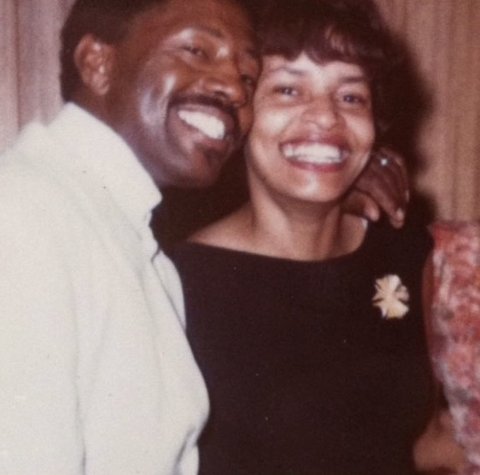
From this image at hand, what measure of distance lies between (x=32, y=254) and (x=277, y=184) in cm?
71

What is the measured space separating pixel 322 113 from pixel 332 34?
144 mm

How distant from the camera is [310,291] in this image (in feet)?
5.22

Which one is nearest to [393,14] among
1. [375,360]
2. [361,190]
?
[361,190]

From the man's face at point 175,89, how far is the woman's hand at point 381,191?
48 cm

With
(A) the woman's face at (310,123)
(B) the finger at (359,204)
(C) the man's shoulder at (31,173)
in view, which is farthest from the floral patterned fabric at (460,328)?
(C) the man's shoulder at (31,173)

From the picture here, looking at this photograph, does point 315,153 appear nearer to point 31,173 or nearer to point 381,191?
point 381,191

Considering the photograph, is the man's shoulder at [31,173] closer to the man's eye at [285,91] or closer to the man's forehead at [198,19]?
the man's forehead at [198,19]

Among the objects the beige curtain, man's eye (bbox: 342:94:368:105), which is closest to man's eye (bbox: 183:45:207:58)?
man's eye (bbox: 342:94:368:105)

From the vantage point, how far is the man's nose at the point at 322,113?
1469mm

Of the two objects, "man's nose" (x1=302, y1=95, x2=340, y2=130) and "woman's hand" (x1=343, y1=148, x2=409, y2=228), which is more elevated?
"man's nose" (x1=302, y1=95, x2=340, y2=130)

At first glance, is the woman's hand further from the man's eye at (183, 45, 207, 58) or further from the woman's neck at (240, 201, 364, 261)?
→ the man's eye at (183, 45, 207, 58)

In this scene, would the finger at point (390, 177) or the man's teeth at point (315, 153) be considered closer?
the man's teeth at point (315, 153)

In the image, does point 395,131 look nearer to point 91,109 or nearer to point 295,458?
point 295,458

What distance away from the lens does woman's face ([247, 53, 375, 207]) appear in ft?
4.84
